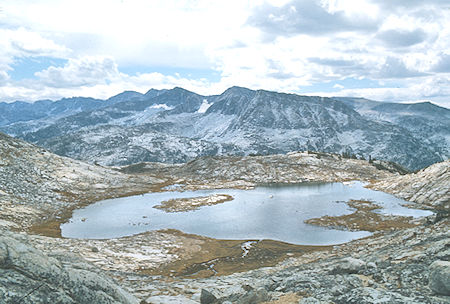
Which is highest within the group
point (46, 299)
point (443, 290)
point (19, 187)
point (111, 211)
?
point (46, 299)

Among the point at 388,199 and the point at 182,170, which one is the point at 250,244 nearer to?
the point at 388,199

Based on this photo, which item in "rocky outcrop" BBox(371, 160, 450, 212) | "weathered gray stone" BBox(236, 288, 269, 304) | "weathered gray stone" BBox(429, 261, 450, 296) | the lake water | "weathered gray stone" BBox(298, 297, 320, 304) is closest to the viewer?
"weathered gray stone" BBox(429, 261, 450, 296)

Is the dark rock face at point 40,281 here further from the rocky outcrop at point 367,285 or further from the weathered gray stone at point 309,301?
the weathered gray stone at point 309,301

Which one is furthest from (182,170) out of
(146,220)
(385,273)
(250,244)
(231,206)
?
(385,273)

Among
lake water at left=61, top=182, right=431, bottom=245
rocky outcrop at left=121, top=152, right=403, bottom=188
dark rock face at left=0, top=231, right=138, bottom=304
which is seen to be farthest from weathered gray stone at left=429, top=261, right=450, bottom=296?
rocky outcrop at left=121, top=152, right=403, bottom=188

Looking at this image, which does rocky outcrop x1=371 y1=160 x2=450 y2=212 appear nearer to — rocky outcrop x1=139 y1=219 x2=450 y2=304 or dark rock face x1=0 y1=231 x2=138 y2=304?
rocky outcrop x1=139 y1=219 x2=450 y2=304

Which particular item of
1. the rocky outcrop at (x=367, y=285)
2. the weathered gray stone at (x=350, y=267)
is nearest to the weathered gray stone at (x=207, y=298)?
the rocky outcrop at (x=367, y=285)
